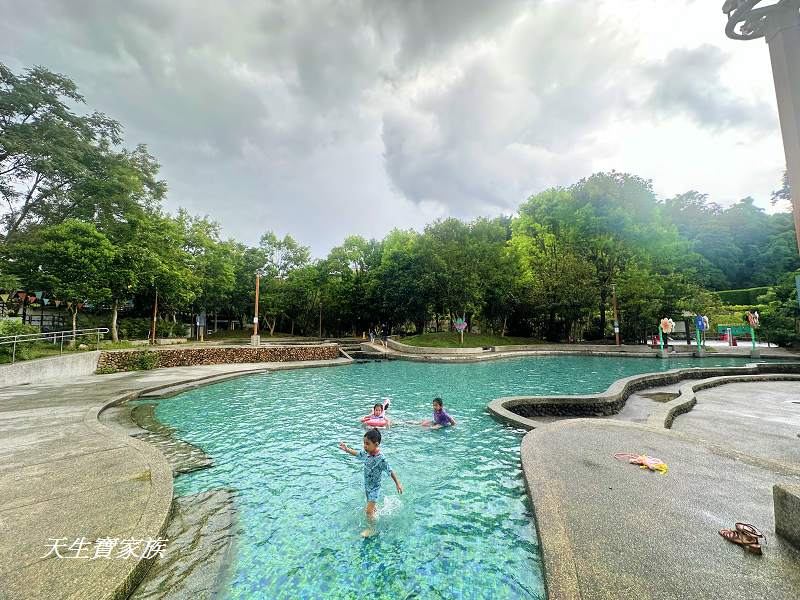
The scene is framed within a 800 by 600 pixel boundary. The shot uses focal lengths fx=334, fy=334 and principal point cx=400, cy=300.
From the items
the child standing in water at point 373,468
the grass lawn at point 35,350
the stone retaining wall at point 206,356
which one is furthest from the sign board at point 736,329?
the grass lawn at point 35,350

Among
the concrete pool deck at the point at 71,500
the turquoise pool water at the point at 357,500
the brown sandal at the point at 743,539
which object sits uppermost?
the brown sandal at the point at 743,539

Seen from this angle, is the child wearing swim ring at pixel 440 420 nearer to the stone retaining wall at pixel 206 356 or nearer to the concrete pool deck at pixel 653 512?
the concrete pool deck at pixel 653 512

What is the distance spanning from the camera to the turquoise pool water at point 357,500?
11.4 ft

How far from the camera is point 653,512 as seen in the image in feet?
12.5

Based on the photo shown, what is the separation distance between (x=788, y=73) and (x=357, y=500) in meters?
7.17

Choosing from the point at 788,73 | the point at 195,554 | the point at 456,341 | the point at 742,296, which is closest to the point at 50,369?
the point at 195,554

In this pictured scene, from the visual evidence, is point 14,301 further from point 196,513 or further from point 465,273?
point 465,273

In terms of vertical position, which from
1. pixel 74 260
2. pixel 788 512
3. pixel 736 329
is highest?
pixel 74 260

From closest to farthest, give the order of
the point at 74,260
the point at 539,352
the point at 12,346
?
the point at 12,346
the point at 74,260
the point at 539,352

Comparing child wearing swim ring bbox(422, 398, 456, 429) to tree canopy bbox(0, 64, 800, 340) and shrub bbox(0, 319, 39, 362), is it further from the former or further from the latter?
tree canopy bbox(0, 64, 800, 340)

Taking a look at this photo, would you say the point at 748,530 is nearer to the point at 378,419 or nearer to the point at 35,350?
the point at 378,419

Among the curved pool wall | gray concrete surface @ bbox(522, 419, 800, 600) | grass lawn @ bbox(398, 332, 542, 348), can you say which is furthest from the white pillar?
grass lawn @ bbox(398, 332, 542, 348)

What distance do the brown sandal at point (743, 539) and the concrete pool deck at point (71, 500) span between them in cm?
564

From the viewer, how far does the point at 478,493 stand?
5.31 metres
